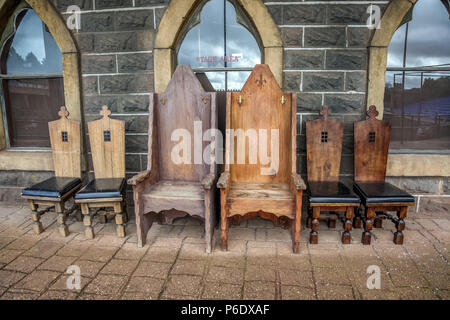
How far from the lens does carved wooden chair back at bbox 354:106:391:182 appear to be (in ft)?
9.31

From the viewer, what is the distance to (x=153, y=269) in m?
2.16

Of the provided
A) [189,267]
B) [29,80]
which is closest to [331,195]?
[189,267]

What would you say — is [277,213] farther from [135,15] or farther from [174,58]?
[135,15]

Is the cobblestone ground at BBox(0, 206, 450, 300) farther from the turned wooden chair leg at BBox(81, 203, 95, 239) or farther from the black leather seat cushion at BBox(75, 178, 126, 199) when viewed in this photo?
the black leather seat cushion at BBox(75, 178, 126, 199)

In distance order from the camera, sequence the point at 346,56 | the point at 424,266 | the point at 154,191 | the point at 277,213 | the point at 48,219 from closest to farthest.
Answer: the point at 424,266, the point at 277,213, the point at 154,191, the point at 346,56, the point at 48,219

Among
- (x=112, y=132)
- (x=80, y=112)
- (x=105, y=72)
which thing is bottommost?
(x=112, y=132)

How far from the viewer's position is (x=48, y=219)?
3.12 meters

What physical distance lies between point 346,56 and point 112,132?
8.46ft

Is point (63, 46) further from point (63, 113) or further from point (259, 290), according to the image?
point (259, 290)

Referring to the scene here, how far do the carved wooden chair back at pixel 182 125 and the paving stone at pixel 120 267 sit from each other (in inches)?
35.4

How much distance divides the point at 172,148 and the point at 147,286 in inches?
52.1

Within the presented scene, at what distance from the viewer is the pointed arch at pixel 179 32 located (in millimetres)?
2871

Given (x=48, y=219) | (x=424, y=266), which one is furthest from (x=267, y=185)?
(x=48, y=219)

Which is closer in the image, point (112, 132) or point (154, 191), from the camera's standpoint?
point (154, 191)
